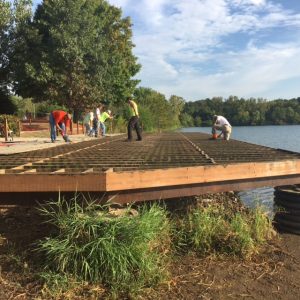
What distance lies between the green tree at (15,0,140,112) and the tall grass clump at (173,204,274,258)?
22873 millimetres

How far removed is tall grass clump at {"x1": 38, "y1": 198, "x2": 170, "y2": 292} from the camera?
13.1ft

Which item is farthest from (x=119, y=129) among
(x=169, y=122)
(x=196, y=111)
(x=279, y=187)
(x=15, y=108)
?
(x=196, y=111)

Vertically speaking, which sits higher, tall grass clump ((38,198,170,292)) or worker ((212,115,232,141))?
worker ((212,115,232,141))

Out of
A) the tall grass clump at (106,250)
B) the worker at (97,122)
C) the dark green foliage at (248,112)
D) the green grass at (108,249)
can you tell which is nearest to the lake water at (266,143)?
the green grass at (108,249)

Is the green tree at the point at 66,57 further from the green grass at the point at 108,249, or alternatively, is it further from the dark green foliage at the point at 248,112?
the dark green foliage at the point at 248,112

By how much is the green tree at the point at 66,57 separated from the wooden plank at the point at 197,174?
2239 cm

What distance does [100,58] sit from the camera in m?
28.7

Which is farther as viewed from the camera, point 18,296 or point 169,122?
point 169,122

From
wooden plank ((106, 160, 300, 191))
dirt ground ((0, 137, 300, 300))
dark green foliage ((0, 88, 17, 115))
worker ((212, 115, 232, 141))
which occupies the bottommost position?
dirt ground ((0, 137, 300, 300))

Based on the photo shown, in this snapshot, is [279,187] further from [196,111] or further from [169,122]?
[196,111]

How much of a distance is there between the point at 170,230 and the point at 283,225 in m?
1.87

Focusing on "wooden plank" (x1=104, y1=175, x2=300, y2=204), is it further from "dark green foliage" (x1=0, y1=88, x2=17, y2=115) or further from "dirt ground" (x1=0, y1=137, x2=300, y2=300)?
"dark green foliage" (x1=0, y1=88, x2=17, y2=115)

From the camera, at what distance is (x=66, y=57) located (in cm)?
2669

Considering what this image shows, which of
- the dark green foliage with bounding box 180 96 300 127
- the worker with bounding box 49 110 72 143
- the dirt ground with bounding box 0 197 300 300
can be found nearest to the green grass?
the dirt ground with bounding box 0 197 300 300
